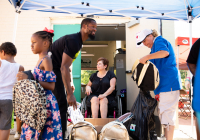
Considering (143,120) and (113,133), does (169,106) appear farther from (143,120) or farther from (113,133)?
(113,133)

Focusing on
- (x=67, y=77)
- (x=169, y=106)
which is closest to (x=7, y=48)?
(x=67, y=77)

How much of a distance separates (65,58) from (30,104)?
0.70 meters

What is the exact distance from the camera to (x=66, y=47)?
2086 millimetres

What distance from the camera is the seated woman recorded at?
12.5 ft

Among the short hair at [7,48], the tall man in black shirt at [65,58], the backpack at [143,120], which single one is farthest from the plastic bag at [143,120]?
the short hair at [7,48]

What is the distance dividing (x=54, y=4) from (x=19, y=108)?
2527mm

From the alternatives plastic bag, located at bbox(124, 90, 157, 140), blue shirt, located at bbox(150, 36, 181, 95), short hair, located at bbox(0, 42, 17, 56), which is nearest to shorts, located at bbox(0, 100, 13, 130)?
short hair, located at bbox(0, 42, 17, 56)

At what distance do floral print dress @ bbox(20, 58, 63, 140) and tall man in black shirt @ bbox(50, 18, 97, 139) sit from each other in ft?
0.93

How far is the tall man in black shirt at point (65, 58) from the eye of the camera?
6.63 ft

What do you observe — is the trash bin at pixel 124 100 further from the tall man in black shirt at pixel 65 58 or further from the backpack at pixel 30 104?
the backpack at pixel 30 104

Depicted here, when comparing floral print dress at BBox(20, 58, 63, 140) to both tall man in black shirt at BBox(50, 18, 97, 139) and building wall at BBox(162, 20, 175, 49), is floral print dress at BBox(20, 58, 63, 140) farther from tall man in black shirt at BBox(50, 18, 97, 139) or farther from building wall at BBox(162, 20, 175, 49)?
building wall at BBox(162, 20, 175, 49)

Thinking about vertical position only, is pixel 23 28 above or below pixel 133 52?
above

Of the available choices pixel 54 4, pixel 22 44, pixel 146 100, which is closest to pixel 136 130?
pixel 146 100

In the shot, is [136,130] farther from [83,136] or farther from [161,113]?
[83,136]
